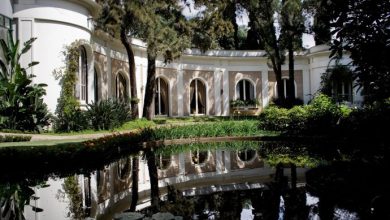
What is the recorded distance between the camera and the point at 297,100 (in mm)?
30078

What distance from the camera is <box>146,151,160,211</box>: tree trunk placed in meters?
6.74

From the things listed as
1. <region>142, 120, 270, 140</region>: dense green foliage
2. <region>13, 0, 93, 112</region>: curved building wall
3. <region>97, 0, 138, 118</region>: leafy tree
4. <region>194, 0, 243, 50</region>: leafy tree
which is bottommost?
<region>142, 120, 270, 140</region>: dense green foliage

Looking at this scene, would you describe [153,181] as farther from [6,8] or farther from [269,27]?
[269,27]

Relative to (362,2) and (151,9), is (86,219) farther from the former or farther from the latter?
(151,9)

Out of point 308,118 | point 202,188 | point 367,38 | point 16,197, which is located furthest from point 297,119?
point 367,38

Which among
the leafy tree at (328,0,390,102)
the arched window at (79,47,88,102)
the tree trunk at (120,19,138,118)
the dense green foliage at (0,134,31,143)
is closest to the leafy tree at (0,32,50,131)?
the dense green foliage at (0,134,31,143)

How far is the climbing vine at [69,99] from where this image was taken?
15812 mm

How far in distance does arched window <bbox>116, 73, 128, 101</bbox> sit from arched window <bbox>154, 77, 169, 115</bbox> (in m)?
3.20

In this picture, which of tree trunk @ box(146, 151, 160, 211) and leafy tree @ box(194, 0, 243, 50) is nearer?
tree trunk @ box(146, 151, 160, 211)

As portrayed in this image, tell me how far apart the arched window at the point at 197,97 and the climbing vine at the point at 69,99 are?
13252mm

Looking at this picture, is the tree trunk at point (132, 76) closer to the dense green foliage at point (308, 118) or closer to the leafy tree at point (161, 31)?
the leafy tree at point (161, 31)

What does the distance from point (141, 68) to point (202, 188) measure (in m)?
17.6

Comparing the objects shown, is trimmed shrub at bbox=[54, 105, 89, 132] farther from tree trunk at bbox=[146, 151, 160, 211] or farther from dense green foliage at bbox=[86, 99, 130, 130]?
tree trunk at bbox=[146, 151, 160, 211]

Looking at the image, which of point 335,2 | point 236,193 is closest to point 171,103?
point 236,193
